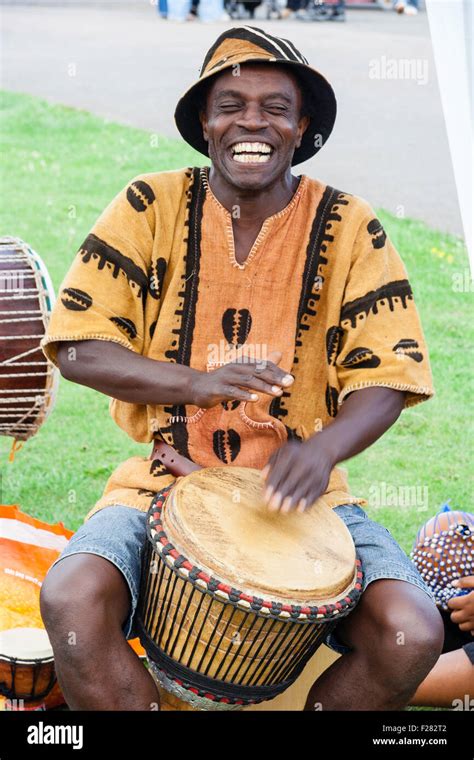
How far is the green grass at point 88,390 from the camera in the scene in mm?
5121

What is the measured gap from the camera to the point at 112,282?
3125 mm

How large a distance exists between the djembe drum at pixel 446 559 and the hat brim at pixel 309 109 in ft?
4.20

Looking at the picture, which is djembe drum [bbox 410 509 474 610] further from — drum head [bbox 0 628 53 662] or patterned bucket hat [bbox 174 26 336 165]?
patterned bucket hat [bbox 174 26 336 165]

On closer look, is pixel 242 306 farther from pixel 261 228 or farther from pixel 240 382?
pixel 240 382

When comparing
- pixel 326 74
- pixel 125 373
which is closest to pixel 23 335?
pixel 125 373

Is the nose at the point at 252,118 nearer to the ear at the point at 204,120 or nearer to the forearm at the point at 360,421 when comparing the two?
the ear at the point at 204,120

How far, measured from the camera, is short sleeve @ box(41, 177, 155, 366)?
3062mm

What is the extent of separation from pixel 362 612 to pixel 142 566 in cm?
57

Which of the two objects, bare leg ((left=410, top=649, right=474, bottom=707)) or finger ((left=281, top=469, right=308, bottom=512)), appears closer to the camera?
finger ((left=281, top=469, right=308, bottom=512))

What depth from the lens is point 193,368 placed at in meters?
3.14

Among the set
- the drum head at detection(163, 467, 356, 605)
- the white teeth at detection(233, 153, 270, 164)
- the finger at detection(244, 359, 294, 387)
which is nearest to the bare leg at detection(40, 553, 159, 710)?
the drum head at detection(163, 467, 356, 605)

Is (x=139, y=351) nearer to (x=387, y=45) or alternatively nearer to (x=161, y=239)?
(x=161, y=239)

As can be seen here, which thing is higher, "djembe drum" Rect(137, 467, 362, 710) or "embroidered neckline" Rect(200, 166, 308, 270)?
"embroidered neckline" Rect(200, 166, 308, 270)

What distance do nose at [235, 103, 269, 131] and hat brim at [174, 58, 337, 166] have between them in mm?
124
